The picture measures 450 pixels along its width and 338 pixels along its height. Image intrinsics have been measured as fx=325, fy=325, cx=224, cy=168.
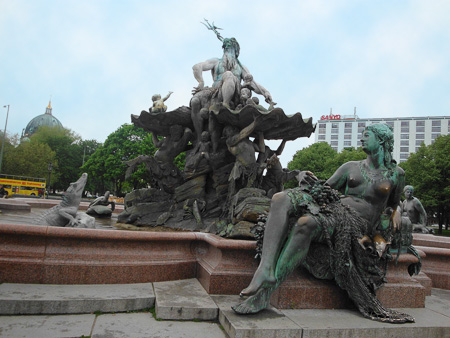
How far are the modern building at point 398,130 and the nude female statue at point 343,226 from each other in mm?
99346

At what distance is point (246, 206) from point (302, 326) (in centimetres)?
277

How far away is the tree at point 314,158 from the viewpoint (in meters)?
44.1

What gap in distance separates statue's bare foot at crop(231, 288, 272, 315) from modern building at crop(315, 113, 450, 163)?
101 m

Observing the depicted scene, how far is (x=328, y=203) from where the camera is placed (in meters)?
3.60

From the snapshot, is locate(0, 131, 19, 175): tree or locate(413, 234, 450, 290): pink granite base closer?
locate(413, 234, 450, 290): pink granite base

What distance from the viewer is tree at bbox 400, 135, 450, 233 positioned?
2914 centimetres

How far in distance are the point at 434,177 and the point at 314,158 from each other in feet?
56.0

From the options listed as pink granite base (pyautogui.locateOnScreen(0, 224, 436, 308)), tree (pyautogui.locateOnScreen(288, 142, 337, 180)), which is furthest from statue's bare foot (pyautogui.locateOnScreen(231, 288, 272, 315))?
tree (pyautogui.locateOnScreen(288, 142, 337, 180))

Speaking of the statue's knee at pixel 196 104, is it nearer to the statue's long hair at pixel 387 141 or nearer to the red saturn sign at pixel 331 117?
the statue's long hair at pixel 387 141

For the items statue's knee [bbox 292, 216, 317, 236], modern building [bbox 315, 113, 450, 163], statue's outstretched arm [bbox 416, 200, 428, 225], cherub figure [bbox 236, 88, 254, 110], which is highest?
modern building [bbox 315, 113, 450, 163]

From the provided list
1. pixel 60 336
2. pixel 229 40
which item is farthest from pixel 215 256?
pixel 229 40

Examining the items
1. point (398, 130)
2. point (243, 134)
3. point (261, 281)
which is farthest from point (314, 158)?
point (398, 130)

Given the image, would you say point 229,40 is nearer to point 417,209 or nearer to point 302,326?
point 302,326

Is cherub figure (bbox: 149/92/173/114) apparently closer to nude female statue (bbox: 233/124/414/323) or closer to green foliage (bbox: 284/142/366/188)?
nude female statue (bbox: 233/124/414/323)
